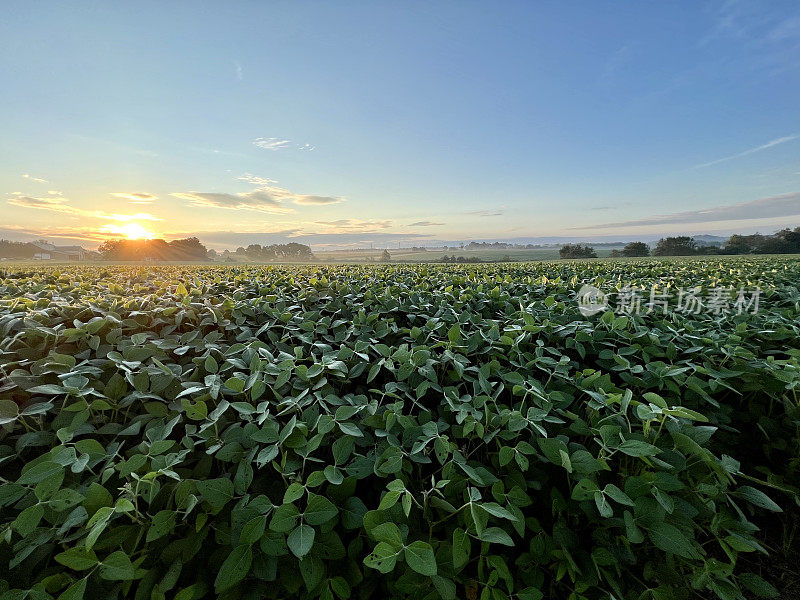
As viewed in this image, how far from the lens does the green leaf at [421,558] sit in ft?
3.89

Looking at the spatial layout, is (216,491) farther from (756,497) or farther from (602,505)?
(756,497)

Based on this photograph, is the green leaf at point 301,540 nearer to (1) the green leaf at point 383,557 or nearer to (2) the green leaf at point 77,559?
(1) the green leaf at point 383,557

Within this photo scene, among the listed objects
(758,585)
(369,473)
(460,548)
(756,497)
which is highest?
(369,473)

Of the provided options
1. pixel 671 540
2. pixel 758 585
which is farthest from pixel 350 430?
pixel 758 585

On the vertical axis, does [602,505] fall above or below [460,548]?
above

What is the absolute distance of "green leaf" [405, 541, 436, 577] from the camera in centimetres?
118

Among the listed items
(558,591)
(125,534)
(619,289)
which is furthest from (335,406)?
(619,289)

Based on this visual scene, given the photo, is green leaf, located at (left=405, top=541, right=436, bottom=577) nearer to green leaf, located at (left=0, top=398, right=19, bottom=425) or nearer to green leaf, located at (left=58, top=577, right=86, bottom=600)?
green leaf, located at (left=58, top=577, right=86, bottom=600)

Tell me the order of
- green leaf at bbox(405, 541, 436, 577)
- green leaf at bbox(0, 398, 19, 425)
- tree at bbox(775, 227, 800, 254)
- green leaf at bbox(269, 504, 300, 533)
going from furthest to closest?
tree at bbox(775, 227, 800, 254) < green leaf at bbox(0, 398, 19, 425) < green leaf at bbox(269, 504, 300, 533) < green leaf at bbox(405, 541, 436, 577)

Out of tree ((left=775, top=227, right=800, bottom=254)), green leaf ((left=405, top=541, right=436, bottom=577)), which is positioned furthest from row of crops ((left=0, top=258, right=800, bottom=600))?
tree ((left=775, top=227, right=800, bottom=254))

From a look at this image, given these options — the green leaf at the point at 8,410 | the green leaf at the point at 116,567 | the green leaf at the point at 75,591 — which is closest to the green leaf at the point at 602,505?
the green leaf at the point at 116,567

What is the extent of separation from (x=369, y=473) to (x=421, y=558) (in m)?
0.43

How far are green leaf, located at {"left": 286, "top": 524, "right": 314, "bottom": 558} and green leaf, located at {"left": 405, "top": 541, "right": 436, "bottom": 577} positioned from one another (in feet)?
1.08

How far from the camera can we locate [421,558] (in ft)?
3.98
